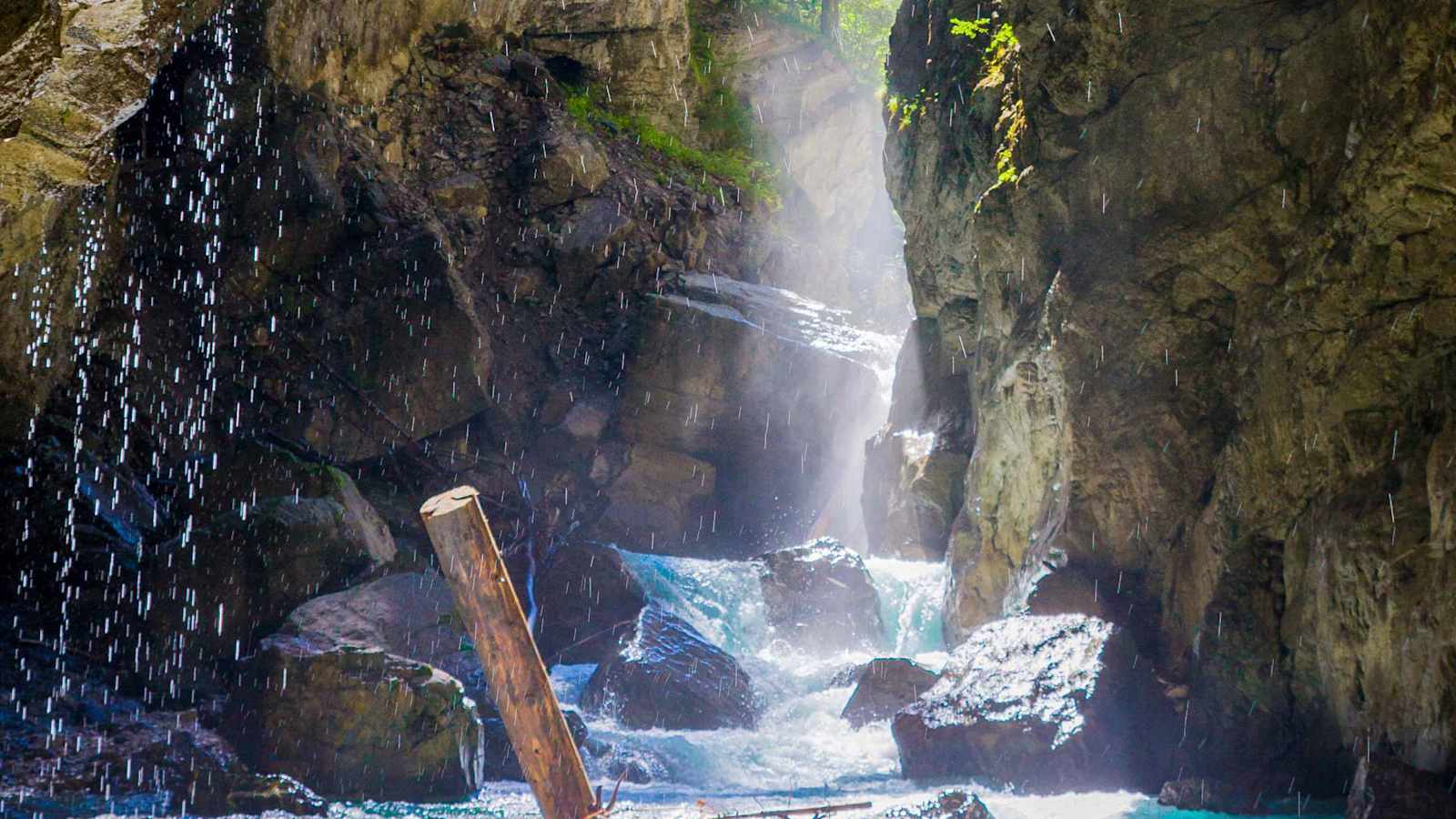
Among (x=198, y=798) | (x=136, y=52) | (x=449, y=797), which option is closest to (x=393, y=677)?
(x=449, y=797)

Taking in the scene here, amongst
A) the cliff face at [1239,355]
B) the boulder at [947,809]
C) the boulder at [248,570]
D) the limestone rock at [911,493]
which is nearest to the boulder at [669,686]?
the boulder at [248,570]

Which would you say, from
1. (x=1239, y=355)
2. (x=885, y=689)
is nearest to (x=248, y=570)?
(x=885, y=689)

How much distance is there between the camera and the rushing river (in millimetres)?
7777

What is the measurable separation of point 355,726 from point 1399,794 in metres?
7.03

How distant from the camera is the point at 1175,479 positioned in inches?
357

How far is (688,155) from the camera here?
2273cm

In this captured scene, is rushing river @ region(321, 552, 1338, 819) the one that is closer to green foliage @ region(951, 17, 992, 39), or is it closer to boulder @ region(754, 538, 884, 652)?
boulder @ region(754, 538, 884, 652)

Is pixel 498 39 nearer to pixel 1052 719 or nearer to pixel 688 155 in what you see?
pixel 688 155

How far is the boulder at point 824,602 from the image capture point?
13969 mm

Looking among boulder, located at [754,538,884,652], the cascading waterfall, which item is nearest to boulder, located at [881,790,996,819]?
the cascading waterfall

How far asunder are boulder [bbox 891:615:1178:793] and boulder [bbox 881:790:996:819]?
8.94 ft

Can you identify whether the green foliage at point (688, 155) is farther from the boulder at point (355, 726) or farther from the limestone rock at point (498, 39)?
the boulder at point (355, 726)

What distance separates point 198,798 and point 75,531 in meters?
3.61

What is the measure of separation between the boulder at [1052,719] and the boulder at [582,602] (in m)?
4.66
